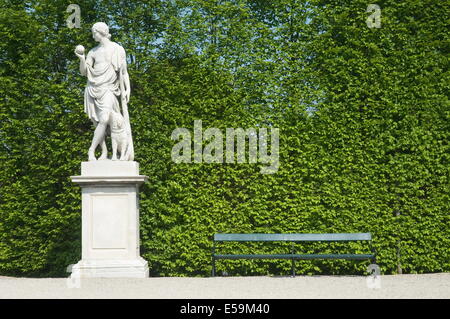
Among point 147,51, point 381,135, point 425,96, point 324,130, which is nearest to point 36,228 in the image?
point 147,51

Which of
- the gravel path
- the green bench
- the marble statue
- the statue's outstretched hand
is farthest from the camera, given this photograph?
the green bench

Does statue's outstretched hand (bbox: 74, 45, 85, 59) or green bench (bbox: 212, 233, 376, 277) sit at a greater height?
statue's outstretched hand (bbox: 74, 45, 85, 59)

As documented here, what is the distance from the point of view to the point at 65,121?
8.55 meters

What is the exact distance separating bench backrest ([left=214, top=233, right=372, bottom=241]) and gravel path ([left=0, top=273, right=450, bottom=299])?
59 centimetres

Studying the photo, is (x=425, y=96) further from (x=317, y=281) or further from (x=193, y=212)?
(x=193, y=212)

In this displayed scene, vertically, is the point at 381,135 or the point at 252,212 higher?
the point at 381,135

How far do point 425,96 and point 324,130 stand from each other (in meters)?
1.71

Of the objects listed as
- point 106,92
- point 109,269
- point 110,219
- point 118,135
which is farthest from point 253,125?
point 109,269

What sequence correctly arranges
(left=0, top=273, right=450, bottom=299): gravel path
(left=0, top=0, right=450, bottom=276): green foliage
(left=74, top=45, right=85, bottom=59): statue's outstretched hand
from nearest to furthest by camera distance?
(left=0, top=273, right=450, bottom=299): gravel path, (left=74, top=45, right=85, bottom=59): statue's outstretched hand, (left=0, top=0, right=450, bottom=276): green foliage

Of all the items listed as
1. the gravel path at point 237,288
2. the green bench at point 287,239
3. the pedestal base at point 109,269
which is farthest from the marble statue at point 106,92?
the green bench at point 287,239

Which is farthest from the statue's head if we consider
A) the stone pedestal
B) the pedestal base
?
the pedestal base

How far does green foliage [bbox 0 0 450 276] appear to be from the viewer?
324 inches

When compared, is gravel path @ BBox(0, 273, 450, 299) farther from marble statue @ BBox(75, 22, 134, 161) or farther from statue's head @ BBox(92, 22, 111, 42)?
statue's head @ BBox(92, 22, 111, 42)

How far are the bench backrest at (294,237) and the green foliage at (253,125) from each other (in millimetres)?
440
